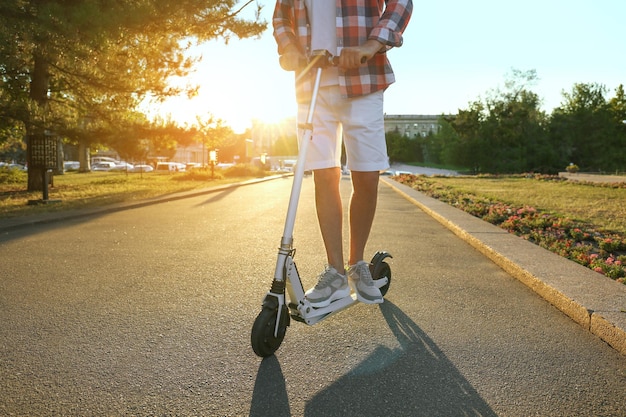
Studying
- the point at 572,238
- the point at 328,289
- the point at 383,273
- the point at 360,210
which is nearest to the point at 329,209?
the point at 360,210

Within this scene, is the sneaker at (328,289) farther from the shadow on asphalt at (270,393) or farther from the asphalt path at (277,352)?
the shadow on asphalt at (270,393)

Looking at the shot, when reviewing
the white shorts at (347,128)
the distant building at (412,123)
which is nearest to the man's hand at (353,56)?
the white shorts at (347,128)

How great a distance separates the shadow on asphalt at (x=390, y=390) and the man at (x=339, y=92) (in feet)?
1.73

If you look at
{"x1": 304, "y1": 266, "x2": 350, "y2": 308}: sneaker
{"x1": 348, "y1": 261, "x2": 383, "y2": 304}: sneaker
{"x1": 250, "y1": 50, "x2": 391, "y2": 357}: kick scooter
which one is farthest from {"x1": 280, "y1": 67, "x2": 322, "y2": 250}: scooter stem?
{"x1": 348, "y1": 261, "x2": 383, "y2": 304}: sneaker

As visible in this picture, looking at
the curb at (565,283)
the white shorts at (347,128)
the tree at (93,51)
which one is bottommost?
the curb at (565,283)

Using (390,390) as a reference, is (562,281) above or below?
above

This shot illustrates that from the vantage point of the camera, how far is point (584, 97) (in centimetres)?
6088

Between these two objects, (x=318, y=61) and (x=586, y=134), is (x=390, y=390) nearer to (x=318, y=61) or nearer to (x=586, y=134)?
(x=318, y=61)

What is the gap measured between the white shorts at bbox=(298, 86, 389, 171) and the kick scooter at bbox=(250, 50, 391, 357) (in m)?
0.24

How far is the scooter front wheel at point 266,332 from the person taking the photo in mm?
2227

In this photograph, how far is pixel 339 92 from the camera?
280cm

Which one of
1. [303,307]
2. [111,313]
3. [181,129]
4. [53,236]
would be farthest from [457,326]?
Answer: [181,129]

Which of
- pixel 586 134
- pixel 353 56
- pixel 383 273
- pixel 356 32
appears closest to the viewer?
pixel 353 56

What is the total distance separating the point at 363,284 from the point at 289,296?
0.59 meters
